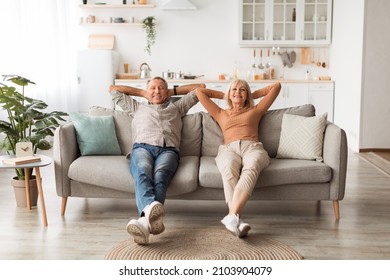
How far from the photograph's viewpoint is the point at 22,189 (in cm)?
395

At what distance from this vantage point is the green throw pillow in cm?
388

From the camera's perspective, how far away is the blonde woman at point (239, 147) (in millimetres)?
3242

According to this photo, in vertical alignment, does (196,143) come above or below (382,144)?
above

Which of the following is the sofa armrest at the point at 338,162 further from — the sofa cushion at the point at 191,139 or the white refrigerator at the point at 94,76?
the white refrigerator at the point at 94,76

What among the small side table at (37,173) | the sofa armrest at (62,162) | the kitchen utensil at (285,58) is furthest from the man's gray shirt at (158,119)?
the kitchen utensil at (285,58)

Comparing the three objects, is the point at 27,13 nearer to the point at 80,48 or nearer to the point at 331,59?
the point at 80,48

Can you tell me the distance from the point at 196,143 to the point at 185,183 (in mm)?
602

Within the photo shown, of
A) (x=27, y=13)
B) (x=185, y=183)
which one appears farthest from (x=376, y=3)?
(x=27, y=13)

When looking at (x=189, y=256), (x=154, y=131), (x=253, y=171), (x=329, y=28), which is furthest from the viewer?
(x=329, y=28)

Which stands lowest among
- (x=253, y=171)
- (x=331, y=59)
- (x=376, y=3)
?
(x=253, y=171)

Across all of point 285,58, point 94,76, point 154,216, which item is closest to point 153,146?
point 154,216

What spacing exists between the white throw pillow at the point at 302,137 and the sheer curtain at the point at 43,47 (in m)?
4.13

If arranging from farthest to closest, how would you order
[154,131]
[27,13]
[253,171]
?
1. [27,13]
2. [154,131]
3. [253,171]

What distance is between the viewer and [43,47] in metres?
7.13
